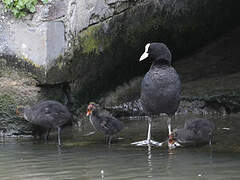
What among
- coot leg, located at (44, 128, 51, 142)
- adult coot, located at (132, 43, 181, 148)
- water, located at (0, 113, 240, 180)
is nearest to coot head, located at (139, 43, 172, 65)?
adult coot, located at (132, 43, 181, 148)

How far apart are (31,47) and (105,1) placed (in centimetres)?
152

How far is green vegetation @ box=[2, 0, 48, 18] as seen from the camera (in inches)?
382

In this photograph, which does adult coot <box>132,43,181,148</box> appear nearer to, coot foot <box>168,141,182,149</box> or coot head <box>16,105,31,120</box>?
coot foot <box>168,141,182,149</box>

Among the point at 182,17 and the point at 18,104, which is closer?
the point at 18,104

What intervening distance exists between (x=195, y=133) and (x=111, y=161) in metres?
1.83

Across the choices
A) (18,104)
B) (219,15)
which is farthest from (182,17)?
(18,104)

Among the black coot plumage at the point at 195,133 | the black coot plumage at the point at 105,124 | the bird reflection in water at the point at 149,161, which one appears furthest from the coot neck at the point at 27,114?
the black coot plumage at the point at 195,133

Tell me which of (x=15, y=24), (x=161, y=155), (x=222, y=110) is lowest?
(x=161, y=155)

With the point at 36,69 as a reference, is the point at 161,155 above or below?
below

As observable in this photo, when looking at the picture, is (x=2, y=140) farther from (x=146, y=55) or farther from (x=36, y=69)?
(x=146, y=55)

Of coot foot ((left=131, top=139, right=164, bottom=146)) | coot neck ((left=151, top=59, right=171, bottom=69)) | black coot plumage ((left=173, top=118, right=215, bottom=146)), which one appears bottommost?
coot foot ((left=131, top=139, right=164, bottom=146))

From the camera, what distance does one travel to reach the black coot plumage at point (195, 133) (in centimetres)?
816

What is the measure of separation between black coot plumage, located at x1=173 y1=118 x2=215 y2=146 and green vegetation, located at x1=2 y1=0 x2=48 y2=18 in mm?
3314

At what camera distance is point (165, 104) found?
28.8 ft
